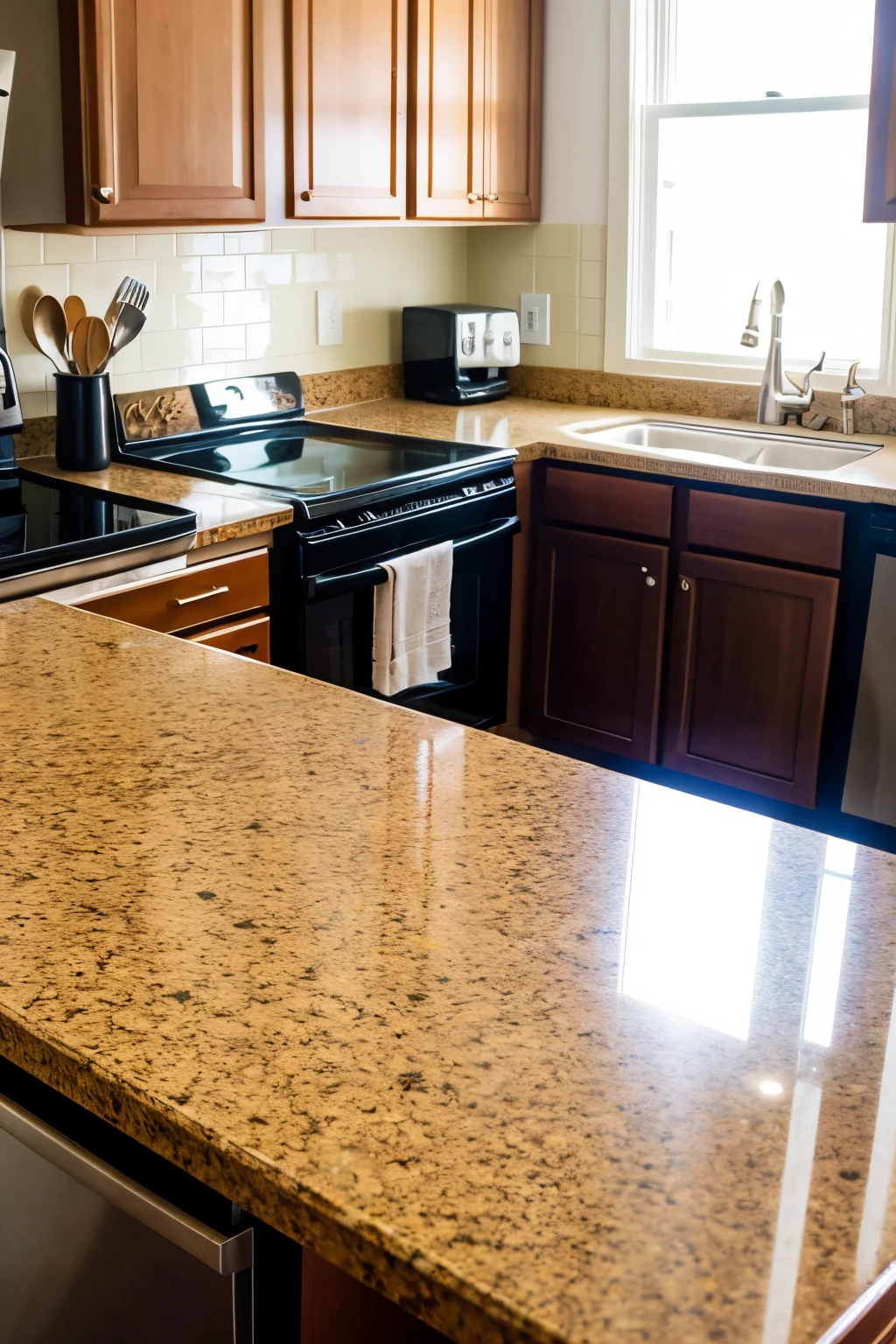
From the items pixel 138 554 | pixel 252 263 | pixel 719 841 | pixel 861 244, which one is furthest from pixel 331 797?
pixel 861 244

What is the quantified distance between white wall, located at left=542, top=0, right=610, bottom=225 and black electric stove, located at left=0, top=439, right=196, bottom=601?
1.89 m

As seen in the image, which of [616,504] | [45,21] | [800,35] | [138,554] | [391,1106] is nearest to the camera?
[391,1106]

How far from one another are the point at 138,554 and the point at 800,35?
2393 mm

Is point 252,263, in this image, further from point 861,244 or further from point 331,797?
point 331,797

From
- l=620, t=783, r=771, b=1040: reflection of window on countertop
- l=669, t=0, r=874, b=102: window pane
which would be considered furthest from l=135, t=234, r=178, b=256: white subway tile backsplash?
l=620, t=783, r=771, b=1040: reflection of window on countertop

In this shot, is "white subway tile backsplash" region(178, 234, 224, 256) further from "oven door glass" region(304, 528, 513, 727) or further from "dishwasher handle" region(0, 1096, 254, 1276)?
"dishwasher handle" region(0, 1096, 254, 1276)

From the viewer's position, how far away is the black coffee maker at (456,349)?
3707mm

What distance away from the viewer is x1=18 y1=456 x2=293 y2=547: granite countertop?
2.45 meters

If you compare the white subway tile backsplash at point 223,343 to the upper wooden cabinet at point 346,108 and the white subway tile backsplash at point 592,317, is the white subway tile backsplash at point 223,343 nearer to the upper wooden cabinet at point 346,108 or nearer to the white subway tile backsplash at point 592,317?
the upper wooden cabinet at point 346,108

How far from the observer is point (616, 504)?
3.21 m

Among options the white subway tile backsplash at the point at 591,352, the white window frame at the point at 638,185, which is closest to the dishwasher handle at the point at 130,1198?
the white window frame at the point at 638,185

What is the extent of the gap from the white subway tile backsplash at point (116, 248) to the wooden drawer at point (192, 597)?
918mm

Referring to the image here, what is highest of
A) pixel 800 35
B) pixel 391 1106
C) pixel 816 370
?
pixel 800 35

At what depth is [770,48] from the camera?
348cm
